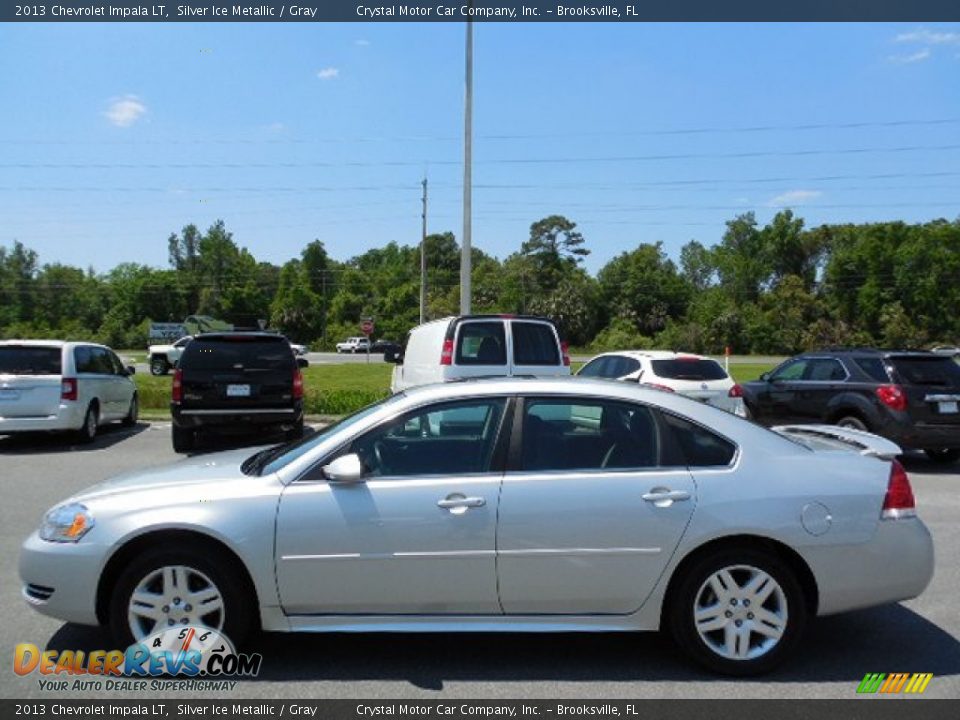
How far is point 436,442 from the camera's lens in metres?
4.52

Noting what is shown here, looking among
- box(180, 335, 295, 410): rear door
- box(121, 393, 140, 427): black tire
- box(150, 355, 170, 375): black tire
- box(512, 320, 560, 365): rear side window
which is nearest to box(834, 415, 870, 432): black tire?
box(512, 320, 560, 365): rear side window

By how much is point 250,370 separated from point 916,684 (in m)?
9.44

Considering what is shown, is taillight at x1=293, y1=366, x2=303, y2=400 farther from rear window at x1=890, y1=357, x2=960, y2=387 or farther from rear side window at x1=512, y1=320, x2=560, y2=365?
rear window at x1=890, y1=357, x2=960, y2=387

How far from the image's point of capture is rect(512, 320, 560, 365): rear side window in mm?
11086

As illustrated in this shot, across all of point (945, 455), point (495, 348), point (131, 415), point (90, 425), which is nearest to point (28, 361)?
point (90, 425)

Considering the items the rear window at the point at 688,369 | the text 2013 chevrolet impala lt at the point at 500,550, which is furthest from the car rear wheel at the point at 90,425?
the text 2013 chevrolet impala lt at the point at 500,550

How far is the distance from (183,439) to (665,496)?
9.38 m

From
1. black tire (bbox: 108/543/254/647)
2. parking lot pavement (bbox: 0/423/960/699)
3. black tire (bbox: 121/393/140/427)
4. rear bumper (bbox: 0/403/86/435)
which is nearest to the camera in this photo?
parking lot pavement (bbox: 0/423/960/699)

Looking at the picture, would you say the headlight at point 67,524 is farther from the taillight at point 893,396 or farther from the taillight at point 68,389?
the taillight at point 893,396

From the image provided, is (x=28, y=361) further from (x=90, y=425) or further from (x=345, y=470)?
(x=345, y=470)

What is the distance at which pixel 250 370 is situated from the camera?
11.7 m

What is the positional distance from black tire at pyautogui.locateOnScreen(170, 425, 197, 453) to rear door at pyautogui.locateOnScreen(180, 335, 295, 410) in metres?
0.50

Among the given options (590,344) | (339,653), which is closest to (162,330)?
(590,344)

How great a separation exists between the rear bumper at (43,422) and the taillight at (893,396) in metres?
11.9
